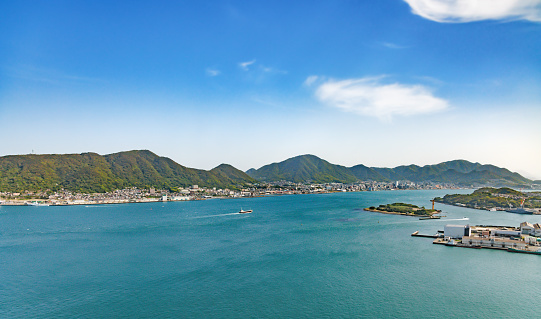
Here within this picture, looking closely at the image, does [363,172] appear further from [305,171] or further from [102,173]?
[102,173]

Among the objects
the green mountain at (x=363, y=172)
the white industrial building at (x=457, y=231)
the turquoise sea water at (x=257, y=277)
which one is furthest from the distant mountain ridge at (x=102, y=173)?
the white industrial building at (x=457, y=231)

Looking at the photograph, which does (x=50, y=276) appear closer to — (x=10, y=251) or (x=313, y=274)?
(x=10, y=251)

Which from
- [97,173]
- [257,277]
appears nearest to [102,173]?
[97,173]

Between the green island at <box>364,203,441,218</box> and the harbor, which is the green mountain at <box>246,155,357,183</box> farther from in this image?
the harbor

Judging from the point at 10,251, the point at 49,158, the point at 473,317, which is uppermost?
the point at 49,158

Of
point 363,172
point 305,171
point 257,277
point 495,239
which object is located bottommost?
point 257,277

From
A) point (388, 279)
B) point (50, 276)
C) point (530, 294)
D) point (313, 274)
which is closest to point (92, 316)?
point (50, 276)

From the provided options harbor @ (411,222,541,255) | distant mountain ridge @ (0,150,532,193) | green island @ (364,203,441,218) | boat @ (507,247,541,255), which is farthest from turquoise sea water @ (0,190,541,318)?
distant mountain ridge @ (0,150,532,193)
